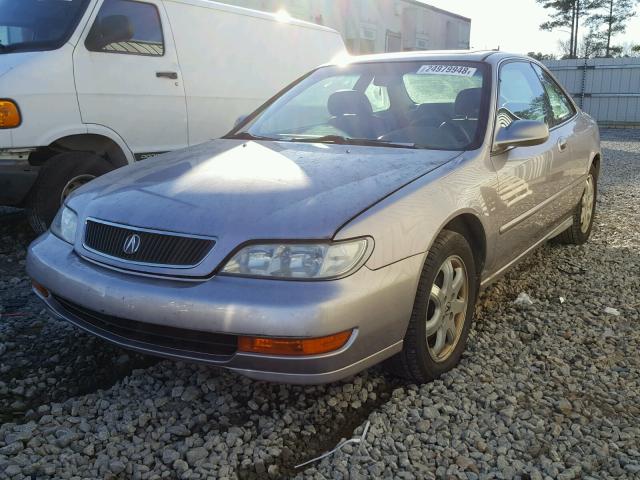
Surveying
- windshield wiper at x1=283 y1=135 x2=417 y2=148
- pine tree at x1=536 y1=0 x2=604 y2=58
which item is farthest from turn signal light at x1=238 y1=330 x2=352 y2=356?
pine tree at x1=536 y1=0 x2=604 y2=58

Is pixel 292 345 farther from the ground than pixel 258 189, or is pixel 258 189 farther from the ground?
pixel 258 189

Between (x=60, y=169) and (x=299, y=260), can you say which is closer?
(x=299, y=260)

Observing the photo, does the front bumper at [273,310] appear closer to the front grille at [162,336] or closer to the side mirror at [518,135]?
the front grille at [162,336]

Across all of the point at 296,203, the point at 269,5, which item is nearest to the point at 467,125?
the point at 296,203

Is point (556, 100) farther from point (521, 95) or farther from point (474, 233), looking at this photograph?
point (474, 233)

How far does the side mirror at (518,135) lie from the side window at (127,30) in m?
3.23

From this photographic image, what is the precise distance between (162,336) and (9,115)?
9.05 ft

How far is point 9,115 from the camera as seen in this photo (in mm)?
4227

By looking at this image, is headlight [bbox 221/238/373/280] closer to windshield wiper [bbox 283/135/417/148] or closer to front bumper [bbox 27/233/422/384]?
front bumper [bbox 27/233/422/384]

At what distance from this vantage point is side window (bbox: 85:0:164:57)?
477 cm

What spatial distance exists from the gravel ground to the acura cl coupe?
0.84 feet

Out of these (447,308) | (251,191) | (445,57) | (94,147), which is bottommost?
(447,308)

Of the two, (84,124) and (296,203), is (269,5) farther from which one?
(296,203)

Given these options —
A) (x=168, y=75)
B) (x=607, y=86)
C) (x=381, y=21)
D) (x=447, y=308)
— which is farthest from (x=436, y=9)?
(x=447, y=308)
